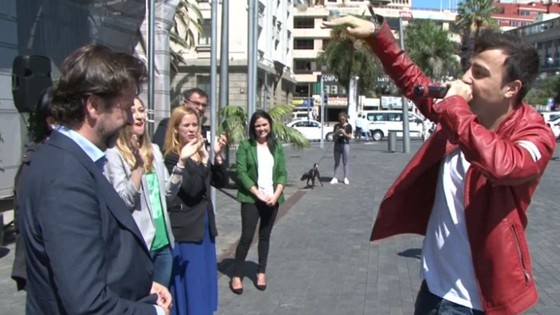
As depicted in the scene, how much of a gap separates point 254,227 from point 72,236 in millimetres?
5463

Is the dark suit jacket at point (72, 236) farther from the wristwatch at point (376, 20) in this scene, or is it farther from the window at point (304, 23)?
the window at point (304, 23)

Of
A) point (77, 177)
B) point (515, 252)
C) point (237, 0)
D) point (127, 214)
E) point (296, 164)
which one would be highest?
point (237, 0)

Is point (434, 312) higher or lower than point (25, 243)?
lower

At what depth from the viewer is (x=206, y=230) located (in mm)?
5723

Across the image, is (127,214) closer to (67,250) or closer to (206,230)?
(67,250)

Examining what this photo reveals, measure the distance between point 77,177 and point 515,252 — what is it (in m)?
1.63

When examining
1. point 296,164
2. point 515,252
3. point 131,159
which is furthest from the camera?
point 296,164

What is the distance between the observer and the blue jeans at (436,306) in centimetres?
283

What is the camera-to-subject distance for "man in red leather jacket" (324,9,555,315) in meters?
2.51

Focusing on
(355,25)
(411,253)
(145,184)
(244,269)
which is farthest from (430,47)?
(355,25)

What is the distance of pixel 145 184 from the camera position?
414 centimetres

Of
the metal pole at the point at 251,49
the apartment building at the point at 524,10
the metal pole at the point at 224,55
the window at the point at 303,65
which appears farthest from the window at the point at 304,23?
the metal pole at the point at 251,49

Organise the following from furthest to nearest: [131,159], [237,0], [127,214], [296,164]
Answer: [237,0], [296,164], [131,159], [127,214]

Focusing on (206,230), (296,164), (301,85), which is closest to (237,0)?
(296,164)
